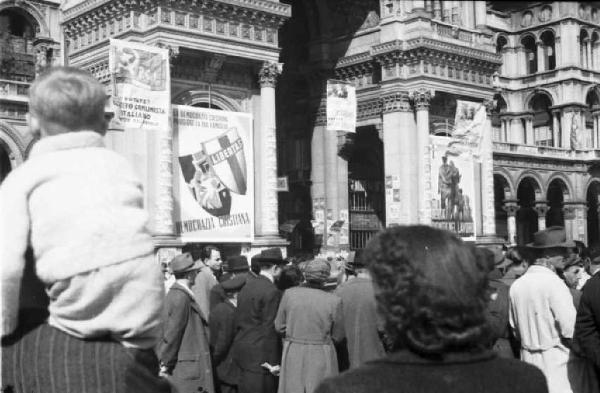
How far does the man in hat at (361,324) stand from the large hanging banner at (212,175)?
47.8 ft

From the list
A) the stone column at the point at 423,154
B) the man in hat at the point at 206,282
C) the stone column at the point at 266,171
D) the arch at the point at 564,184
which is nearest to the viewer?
the man in hat at the point at 206,282

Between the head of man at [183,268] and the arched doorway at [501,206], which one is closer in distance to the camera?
the head of man at [183,268]

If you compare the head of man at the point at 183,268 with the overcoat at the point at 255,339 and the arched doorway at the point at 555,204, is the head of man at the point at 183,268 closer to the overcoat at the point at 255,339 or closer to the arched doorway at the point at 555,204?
the overcoat at the point at 255,339

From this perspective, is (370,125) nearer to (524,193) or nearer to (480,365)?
(524,193)

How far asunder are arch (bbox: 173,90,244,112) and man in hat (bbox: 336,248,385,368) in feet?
52.5

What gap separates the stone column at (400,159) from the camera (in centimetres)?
2792

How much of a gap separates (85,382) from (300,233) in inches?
1121

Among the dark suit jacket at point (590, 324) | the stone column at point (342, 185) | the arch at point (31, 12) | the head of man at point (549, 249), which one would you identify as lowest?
the dark suit jacket at point (590, 324)

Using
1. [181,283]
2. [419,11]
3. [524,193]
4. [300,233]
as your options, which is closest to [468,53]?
[419,11]

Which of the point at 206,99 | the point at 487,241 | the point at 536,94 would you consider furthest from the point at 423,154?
the point at 536,94

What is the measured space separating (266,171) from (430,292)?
21.9 meters

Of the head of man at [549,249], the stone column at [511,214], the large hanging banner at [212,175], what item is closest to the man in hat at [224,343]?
the head of man at [549,249]

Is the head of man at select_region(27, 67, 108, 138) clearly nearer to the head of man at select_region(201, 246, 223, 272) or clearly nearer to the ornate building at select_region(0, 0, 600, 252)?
the head of man at select_region(201, 246, 223, 272)

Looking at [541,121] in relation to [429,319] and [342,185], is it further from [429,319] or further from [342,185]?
[429,319]
